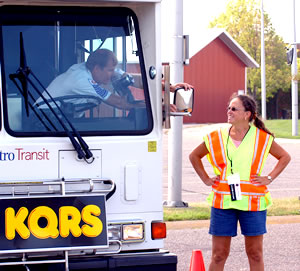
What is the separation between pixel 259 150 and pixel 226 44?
48926 millimetres

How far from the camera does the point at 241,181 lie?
5.93 m

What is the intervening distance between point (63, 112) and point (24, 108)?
29 cm

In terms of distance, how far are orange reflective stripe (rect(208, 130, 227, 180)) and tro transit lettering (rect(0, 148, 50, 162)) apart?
157cm

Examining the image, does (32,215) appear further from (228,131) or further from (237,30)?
(237,30)

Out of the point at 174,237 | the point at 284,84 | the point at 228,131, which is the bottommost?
the point at 174,237

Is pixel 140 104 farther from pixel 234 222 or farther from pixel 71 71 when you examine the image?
pixel 234 222

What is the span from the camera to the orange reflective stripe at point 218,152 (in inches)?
236

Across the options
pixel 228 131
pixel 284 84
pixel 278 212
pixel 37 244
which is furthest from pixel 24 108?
pixel 284 84

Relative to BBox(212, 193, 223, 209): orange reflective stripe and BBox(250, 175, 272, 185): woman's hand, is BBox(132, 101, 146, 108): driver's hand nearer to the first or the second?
BBox(212, 193, 223, 209): orange reflective stripe

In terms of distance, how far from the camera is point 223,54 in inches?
2132

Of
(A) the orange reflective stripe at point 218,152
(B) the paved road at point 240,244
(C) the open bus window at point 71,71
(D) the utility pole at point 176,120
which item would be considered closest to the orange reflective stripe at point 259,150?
(A) the orange reflective stripe at point 218,152

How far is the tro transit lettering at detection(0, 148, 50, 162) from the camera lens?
16.8ft

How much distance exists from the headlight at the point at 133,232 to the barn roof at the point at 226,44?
4669 cm

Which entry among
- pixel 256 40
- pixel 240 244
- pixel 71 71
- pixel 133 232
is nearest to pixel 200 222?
pixel 240 244
